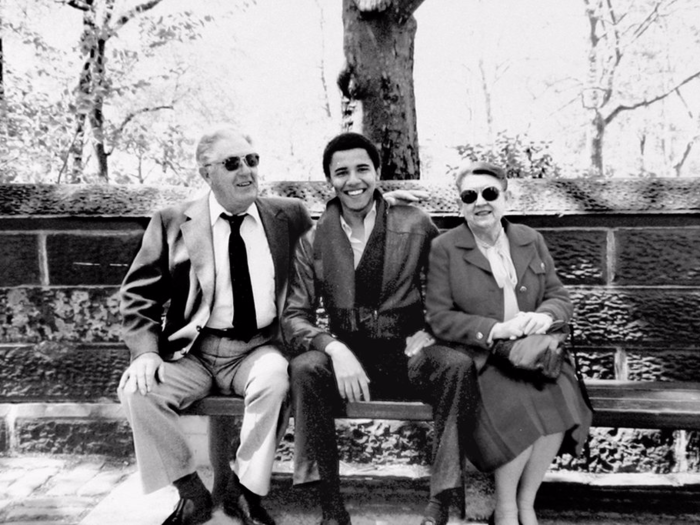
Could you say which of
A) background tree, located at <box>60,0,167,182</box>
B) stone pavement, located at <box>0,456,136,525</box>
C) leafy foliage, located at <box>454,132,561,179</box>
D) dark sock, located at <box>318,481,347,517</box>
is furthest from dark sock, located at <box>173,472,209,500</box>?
background tree, located at <box>60,0,167,182</box>

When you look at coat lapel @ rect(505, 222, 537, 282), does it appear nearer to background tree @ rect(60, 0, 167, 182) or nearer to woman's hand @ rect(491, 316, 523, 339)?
woman's hand @ rect(491, 316, 523, 339)

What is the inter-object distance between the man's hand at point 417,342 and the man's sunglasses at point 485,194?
0.63 meters

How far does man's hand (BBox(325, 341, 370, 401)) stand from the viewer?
254 cm

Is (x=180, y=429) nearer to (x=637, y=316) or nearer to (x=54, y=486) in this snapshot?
(x=54, y=486)

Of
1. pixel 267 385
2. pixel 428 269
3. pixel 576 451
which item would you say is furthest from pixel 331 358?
pixel 576 451

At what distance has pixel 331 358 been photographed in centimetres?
259

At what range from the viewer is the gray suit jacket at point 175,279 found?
2805mm

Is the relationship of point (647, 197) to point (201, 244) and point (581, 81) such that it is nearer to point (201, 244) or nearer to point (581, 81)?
point (201, 244)

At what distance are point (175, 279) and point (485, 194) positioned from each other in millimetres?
1456

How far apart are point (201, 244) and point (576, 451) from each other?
183 cm

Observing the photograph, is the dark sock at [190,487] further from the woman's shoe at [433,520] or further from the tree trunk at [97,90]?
the tree trunk at [97,90]

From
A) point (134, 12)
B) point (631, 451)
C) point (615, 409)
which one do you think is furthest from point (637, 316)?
point (134, 12)

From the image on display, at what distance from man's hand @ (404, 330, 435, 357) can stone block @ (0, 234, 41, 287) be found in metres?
2.21

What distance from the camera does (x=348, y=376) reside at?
2531 mm
